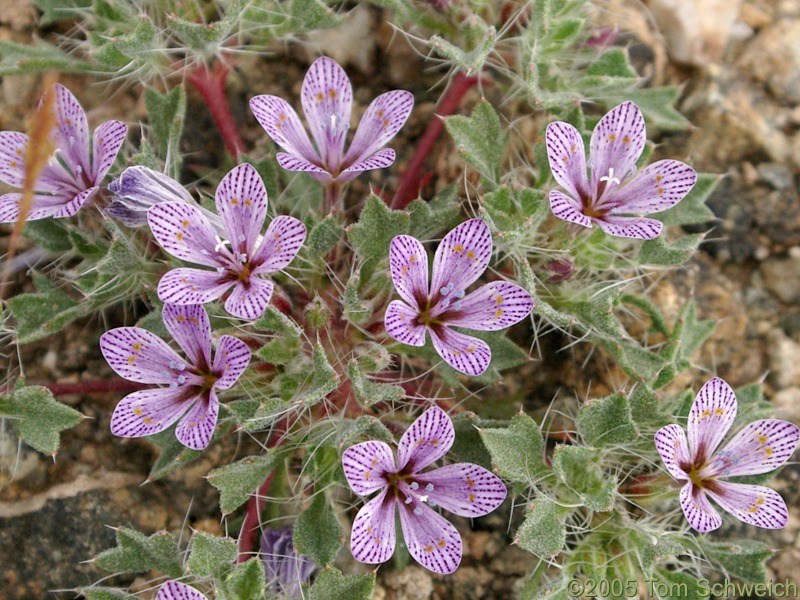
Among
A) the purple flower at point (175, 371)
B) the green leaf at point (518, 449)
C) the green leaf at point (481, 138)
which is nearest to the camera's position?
the purple flower at point (175, 371)

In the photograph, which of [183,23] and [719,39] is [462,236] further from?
[719,39]

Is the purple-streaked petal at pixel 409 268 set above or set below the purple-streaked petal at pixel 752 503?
above

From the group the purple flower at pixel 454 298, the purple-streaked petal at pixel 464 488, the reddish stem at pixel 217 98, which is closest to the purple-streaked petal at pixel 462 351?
the purple flower at pixel 454 298

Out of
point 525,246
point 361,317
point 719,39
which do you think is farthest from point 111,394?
point 719,39

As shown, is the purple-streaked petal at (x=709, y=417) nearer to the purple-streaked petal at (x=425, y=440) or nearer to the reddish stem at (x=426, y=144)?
the purple-streaked petal at (x=425, y=440)

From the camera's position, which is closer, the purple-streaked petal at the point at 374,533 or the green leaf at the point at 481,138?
the purple-streaked petal at the point at 374,533

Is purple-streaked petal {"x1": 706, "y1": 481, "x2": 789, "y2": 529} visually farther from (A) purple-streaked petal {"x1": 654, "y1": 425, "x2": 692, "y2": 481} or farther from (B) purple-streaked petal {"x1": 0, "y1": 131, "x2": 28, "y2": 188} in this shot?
(B) purple-streaked petal {"x1": 0, "y1": 131, "x2": 28, "y2": 188}

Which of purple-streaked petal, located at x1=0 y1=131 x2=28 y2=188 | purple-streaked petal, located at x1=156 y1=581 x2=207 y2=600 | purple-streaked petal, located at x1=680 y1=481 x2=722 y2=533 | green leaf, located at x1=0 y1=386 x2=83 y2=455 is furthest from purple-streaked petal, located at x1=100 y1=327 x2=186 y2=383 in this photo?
purple-streaked petal, located at x1=680 y1=481 x2=722 y2=533
